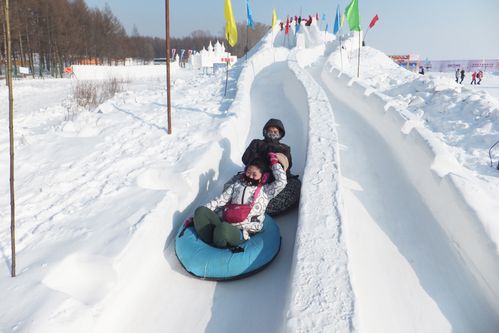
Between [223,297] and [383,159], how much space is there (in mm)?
3300

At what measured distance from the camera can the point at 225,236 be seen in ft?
8.95

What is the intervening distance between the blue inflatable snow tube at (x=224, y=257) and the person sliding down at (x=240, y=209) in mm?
80

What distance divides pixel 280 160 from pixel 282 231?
814mm

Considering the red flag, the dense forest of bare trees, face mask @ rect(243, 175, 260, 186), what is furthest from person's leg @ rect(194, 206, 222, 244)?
the dense forest of bare trees

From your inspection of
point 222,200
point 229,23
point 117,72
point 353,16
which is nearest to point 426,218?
point 222,200

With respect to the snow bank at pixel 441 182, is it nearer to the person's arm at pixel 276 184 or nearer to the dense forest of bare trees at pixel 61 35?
the person's arm at pixel 276 184

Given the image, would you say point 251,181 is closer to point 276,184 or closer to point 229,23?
point 276,184

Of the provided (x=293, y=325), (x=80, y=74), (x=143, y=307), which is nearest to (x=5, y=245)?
(x=143, y=307)

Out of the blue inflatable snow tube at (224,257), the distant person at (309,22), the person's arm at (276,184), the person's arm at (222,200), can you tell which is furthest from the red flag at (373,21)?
the distant person at (309,22)

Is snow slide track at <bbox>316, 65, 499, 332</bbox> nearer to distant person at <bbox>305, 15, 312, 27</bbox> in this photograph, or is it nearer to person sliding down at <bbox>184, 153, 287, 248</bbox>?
person sliding down at <bbox>184, 153, 287, 248</bbox>

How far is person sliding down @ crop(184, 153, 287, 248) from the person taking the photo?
9.07ft

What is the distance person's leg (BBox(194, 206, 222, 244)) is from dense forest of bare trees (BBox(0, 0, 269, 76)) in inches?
1111

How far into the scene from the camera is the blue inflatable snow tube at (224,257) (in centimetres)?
262

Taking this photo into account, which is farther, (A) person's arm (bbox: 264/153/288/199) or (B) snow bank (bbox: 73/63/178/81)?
(B) snow bank (bbox: 73/63/178/81)
